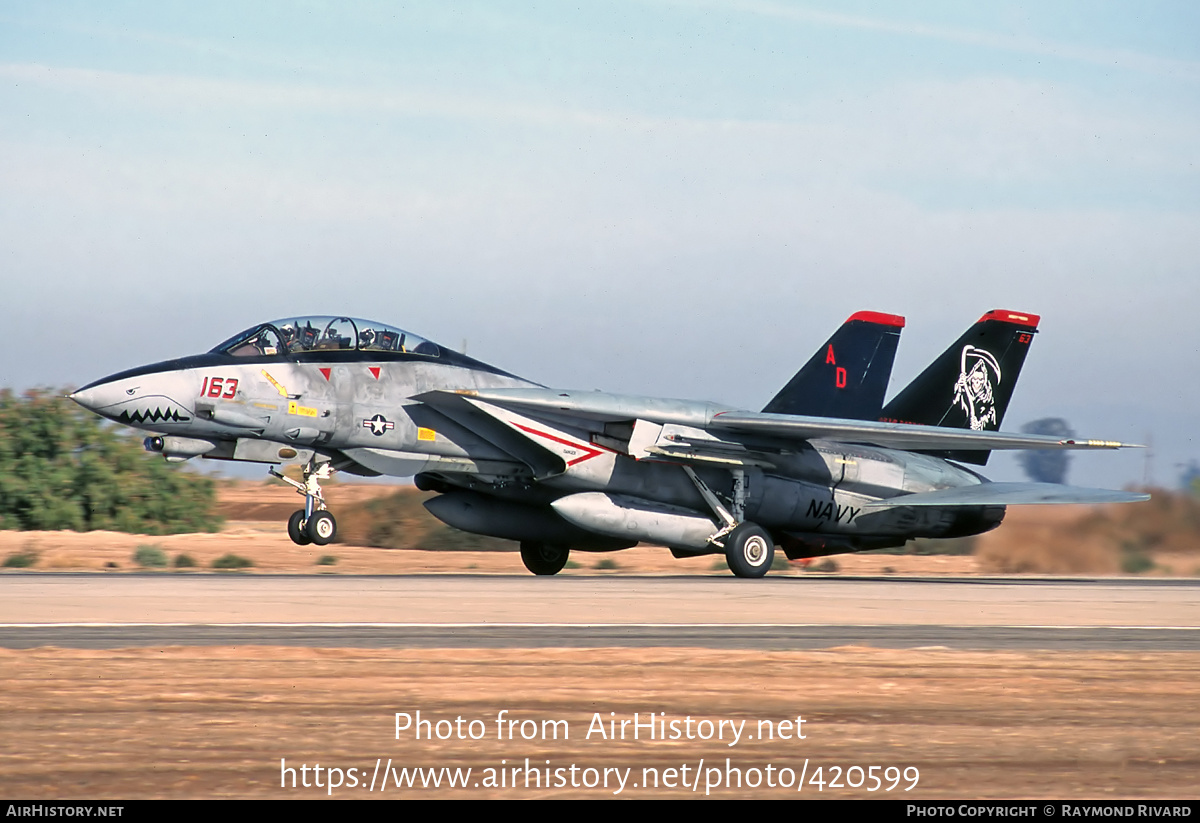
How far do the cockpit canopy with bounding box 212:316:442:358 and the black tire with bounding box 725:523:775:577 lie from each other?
5147mm

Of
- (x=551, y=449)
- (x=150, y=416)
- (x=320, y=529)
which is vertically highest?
(x=150, y=416)

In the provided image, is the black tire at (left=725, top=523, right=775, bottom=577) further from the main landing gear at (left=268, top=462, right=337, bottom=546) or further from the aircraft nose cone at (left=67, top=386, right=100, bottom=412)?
the aircraft nose cone at (left=67, top=386, right=100, bottom=412)

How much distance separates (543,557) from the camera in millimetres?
21141

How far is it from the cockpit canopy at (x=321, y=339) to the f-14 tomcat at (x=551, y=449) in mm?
27

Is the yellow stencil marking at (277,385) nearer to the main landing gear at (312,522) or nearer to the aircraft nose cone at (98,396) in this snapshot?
the main landing gear at (312,522)

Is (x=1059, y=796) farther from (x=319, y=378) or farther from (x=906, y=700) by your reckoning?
(x=319, y=378)

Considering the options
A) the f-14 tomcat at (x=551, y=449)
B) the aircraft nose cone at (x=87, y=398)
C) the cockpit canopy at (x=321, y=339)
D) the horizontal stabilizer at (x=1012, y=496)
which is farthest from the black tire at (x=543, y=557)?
the aircraft nose cone at (x=87, y=398)

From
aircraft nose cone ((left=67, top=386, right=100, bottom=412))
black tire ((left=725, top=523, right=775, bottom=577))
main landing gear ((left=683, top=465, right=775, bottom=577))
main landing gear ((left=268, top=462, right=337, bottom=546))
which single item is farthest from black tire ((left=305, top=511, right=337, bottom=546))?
black tire ((left=725, top=523, right=775, bottom=577))

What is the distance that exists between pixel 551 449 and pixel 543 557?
2909mm

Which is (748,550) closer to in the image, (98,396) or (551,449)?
(551,449)

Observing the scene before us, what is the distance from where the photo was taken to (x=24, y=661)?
8680mm

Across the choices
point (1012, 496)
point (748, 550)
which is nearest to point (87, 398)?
point (748, 550)

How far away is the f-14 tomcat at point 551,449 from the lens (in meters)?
17.6

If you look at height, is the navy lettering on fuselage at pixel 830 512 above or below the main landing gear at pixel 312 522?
above
